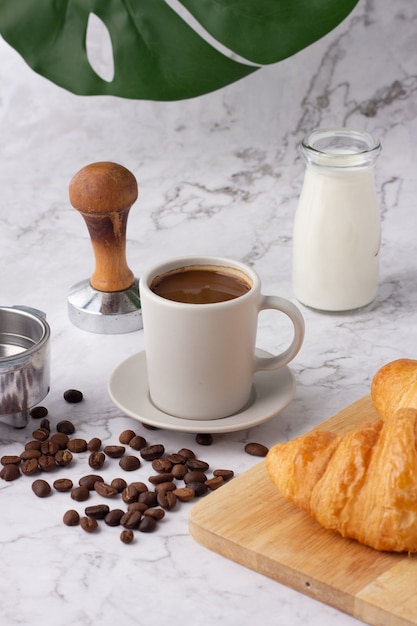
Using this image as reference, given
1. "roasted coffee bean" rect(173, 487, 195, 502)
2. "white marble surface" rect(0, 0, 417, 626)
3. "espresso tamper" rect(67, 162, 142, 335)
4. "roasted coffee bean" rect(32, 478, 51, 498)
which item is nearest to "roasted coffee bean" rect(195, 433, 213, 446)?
"white marble surface" rect(0, 0, 417, 626)

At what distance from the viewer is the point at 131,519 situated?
1.27 m

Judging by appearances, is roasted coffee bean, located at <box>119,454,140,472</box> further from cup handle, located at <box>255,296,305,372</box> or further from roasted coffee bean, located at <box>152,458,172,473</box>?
cup handle, located at <box>255,296,305,372</box>

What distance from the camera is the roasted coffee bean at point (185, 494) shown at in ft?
4.31

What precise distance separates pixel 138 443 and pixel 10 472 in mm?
169

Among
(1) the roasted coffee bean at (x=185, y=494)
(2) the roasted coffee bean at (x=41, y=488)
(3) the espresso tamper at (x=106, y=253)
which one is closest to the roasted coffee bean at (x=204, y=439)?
(1) the roasted coffee bean at (x=185, y=494)

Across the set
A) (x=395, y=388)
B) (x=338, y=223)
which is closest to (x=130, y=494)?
(x=395, y=388)

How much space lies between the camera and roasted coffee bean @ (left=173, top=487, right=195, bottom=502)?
1.31m

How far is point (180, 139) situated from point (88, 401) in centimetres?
96

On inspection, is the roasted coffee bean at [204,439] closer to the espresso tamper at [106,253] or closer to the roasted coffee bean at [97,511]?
the roasted coffee bean at [97,511]

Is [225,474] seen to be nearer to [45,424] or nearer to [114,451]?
[114,451]

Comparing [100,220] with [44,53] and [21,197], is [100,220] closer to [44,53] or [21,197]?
[44,53]

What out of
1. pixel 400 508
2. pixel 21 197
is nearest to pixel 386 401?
pixel 400 508

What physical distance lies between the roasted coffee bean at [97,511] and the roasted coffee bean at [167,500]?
0.06 metres

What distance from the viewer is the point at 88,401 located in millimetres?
1546
